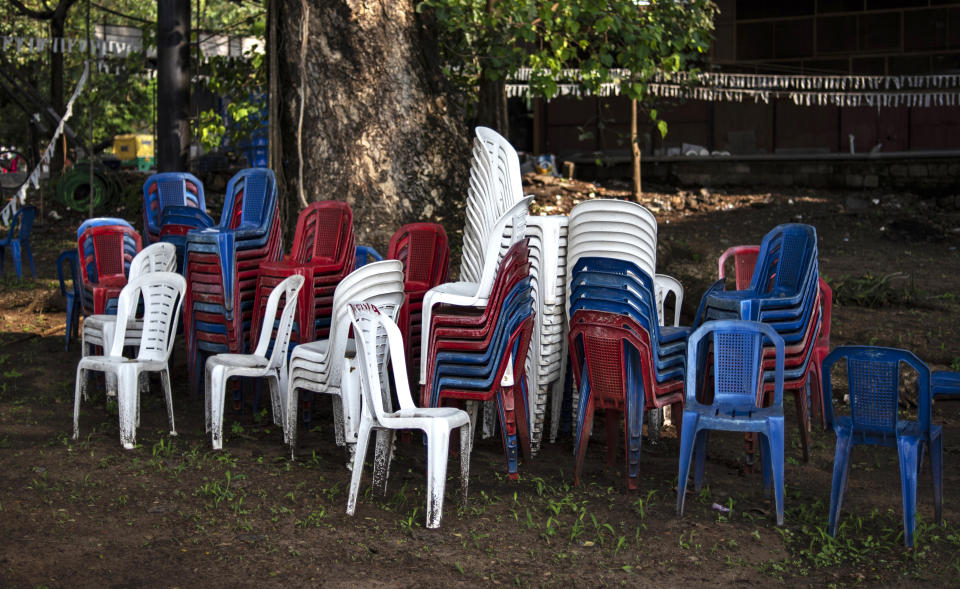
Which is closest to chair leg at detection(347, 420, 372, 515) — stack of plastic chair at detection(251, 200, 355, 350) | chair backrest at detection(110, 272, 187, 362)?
stack of plastic chair at detection(251, 200, 355, 350)

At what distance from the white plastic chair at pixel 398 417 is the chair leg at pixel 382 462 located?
0.25m

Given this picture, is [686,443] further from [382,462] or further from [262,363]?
[262,363]

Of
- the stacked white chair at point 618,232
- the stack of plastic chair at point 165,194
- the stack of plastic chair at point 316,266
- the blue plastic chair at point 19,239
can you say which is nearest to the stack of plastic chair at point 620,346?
the stacked white chair at point 618,232

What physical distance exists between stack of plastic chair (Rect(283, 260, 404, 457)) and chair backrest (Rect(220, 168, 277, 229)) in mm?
1514

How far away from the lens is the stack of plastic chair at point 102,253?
7.21 metres

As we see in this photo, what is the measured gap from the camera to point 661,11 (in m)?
10.4

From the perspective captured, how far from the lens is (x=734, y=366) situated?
485 cm

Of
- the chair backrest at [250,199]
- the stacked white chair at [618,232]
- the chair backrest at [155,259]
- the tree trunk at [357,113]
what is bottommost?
the chair backrest at [155,259]

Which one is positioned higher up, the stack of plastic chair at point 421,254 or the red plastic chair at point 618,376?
the stack of plastic chair at point 421,254

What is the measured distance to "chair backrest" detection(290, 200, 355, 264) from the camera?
20.9 ft

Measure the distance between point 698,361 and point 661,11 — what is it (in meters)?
6.21

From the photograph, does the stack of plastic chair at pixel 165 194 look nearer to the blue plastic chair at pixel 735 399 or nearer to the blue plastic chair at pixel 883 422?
the blue plastic chair at pixel 735 399

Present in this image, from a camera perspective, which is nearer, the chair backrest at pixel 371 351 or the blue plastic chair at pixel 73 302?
the chair backrest at pixel 371 351

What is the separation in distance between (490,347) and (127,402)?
207cm
